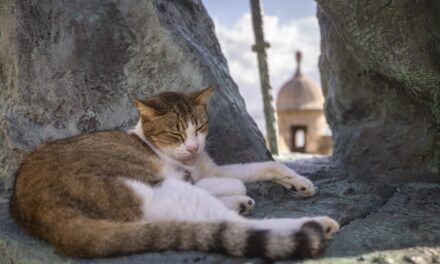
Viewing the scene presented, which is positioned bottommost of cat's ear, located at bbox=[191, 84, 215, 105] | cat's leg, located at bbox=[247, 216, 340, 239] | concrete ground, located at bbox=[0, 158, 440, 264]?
concrete ground, located at bbox=[0, 158, 440, 264]

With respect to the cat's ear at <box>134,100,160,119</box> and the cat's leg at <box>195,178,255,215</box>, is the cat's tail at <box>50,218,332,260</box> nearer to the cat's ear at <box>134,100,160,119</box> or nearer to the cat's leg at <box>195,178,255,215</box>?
the cat's leg at <box>195,178,255,215</box>

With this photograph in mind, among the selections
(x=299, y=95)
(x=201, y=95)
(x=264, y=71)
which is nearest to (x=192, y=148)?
(x=201, y=95)

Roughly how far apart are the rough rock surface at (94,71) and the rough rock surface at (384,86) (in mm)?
1112

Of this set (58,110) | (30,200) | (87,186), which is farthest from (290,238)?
(58,110)

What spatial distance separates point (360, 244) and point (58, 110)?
9.30 ft

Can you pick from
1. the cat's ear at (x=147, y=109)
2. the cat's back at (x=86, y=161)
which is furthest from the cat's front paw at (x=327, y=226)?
the cat's ear at (x=147, y=109)

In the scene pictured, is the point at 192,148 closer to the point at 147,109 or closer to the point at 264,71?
the point at 147,109

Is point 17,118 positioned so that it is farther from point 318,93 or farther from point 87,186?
point 318,93

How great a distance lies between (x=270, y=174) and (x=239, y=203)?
1.96 feet

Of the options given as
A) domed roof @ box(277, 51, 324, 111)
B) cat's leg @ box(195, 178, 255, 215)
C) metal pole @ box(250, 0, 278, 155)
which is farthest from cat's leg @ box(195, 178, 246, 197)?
domed roof @ box(277, 51, 324, 111)

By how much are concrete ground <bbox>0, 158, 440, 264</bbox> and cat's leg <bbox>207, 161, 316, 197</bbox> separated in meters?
0.09

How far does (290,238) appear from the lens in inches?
81.6

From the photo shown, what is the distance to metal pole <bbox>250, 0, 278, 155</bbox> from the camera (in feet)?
29.6

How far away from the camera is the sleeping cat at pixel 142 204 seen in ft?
6.94
